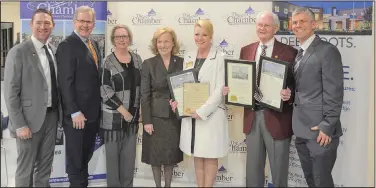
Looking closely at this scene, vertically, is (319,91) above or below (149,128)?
above

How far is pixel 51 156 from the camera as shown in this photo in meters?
2.99

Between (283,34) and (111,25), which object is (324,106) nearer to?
(283,34)

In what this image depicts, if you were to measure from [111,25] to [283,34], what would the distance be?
5.28 feet

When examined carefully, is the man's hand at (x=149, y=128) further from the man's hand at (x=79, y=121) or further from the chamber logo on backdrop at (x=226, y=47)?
the chamber logo on backdrop at (x=226, y=47)

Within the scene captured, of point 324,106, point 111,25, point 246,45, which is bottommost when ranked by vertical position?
point 324,106

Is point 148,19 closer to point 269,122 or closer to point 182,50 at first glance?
point 182,50

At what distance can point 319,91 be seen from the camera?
99.4 inches

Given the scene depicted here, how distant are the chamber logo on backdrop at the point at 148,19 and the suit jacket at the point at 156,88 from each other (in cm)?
48

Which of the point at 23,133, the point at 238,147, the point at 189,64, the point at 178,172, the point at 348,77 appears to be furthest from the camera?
the point at 178,172

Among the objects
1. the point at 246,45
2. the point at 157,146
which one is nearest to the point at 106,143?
the point at 157,146

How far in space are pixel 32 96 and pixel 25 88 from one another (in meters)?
0.08

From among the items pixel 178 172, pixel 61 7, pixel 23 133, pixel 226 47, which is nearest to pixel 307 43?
pixel 226 47

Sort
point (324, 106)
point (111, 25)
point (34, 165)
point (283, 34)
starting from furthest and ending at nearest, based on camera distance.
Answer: point (111, 25)
point (283, 34)
point (34, 165)
point (324, 106)

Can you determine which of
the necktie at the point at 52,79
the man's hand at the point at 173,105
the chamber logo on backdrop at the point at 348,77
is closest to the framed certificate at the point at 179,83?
the man's hand at the point at 173,105
